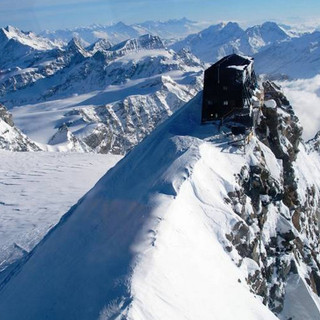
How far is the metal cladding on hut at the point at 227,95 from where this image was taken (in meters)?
22.9

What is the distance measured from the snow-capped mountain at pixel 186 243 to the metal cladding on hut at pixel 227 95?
114 cm

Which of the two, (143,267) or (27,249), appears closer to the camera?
(143,267)

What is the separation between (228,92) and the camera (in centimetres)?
2305

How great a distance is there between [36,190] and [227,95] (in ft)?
65.6

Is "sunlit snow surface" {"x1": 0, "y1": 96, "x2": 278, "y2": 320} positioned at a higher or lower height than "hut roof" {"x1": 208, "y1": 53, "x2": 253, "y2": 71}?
lower

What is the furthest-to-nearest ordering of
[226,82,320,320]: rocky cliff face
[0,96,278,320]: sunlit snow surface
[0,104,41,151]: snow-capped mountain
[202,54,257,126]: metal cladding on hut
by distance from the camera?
1. [0,104,41,151]: snow-capped mountain
2. [202,54,257,126]: metal cladding on hut
3. [226,82,320,320]: rocky cliff face
4. [0,96,278,320]: sunlit snow surface

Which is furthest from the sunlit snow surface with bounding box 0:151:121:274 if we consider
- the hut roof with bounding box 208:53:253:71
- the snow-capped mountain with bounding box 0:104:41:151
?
the snow-capped mountain with bounding box 0:104:41:151

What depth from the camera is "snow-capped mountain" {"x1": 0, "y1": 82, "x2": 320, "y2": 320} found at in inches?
509

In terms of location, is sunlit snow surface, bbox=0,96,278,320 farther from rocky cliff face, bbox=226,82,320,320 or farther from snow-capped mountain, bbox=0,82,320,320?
rocky cliff face, bbox=226,82,320,320

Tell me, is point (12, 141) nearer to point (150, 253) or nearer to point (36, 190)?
point (36, 190)

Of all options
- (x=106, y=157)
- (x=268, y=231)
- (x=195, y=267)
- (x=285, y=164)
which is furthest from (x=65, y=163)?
(x=195, y=267)

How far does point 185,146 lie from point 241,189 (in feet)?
11.8

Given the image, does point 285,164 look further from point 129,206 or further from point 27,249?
point 27,249

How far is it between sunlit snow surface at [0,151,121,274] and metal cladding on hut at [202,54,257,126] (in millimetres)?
12910
